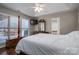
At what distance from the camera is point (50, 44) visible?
1819 millimetres

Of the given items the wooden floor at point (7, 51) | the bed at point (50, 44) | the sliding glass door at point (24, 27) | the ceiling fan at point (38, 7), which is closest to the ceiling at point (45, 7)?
the ceiling fan at point (38, 7)

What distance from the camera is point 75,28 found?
6.22 ft

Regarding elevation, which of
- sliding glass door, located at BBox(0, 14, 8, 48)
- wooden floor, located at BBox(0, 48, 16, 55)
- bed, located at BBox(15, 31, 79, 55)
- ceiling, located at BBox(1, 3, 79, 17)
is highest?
ceiling, located at BBox(1, 3, 79, 17)

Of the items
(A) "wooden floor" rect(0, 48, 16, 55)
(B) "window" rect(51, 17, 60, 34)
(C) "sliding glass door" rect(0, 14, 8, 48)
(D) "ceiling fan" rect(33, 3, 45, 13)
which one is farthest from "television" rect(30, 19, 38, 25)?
(A) "wooden floor" rect(0, 48, 16, 55)

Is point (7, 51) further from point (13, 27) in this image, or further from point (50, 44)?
point (50, 44)

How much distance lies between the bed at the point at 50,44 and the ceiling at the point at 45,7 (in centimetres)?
43

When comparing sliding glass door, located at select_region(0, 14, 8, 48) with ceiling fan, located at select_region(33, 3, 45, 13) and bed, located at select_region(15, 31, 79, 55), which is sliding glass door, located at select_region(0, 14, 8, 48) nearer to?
bed, located at select_region(15, 31, 79, 55)

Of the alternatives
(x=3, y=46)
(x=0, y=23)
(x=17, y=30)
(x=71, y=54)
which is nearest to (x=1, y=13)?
(x=0, y=23)

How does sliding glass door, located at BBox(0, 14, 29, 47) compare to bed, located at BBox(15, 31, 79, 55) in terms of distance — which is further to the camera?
sliding glass door, located at BBox(0, 14, 29, 47)

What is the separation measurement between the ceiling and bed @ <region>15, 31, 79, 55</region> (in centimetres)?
43

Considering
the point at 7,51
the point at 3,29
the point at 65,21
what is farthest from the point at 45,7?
the point at 7,51

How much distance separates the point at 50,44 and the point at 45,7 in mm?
673

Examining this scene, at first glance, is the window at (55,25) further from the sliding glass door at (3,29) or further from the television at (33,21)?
the sliding glass door at (3,29)

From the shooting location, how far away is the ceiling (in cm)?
185
